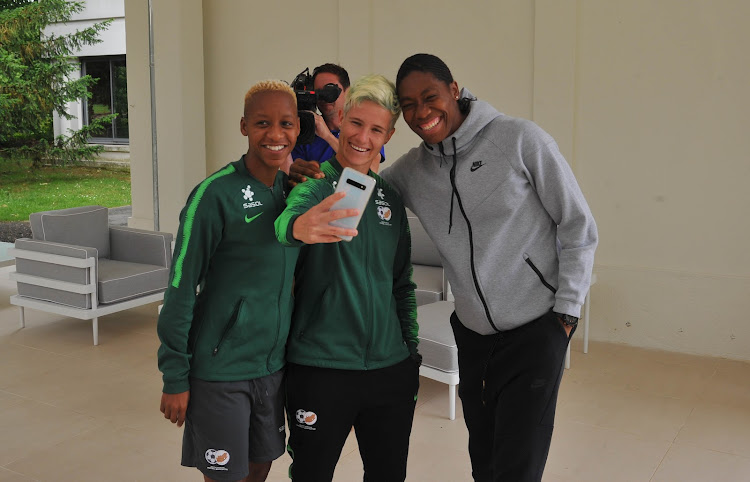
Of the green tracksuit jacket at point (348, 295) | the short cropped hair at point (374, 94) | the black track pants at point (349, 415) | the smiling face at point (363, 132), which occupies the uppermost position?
the short cropped hair at point (374, 94)

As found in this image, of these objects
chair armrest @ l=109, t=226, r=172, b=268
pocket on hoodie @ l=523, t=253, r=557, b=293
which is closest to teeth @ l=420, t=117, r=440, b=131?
pocket on hoodie @ l=523, t=253, r=557, b=293

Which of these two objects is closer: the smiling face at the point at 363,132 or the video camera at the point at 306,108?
the smiling face at the point at 363,132

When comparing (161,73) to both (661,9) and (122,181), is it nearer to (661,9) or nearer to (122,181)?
(122,181)

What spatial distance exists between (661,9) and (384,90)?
3.75 m

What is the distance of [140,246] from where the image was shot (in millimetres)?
5656

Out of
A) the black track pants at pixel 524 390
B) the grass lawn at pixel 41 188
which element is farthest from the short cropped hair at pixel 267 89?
the grass lawn at pixel 41 188

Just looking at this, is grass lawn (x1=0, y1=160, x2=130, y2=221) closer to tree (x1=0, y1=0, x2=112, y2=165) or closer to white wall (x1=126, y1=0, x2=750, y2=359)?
tree (x1=0, y1=0, x2=112, y2=165)

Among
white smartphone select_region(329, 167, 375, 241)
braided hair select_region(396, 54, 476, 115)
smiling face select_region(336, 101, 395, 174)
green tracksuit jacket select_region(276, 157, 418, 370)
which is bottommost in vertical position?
green tracksuit jacket select_region(276, 157, 418, 370)

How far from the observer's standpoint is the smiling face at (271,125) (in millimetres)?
1814

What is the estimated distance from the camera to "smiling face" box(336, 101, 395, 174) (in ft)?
5.82

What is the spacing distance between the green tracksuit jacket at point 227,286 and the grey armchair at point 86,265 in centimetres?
342

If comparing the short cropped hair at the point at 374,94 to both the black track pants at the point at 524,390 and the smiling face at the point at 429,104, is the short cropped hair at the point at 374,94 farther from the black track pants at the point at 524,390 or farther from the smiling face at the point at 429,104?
the black track pants at the point at 524,390

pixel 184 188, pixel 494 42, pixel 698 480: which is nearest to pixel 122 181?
pixel 184 188

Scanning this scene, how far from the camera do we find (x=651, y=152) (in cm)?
501
